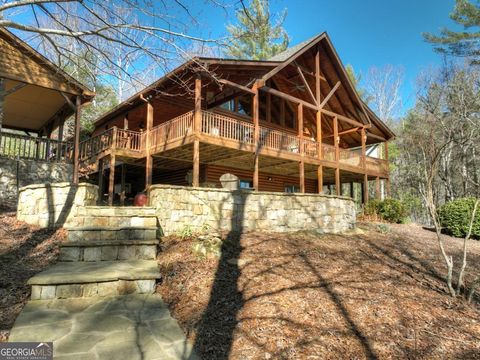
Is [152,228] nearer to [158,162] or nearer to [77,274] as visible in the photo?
[77,274]

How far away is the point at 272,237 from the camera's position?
24.1ft

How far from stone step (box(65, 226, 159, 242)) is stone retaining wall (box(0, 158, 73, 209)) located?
6224mm

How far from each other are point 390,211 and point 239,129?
8.61m

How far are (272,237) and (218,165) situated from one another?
8.40 metres

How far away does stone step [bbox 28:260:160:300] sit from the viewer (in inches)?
159

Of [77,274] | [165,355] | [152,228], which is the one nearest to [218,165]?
[152,228]

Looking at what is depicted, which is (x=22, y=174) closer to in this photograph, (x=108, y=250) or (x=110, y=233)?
(x=110, y=233)

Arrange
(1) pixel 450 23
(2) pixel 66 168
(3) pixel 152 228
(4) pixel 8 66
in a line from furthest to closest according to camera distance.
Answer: (1) pixel 450 23 → (2) pixel 66 168 → (4) pixel 8 66 → (3) pixel 152 228

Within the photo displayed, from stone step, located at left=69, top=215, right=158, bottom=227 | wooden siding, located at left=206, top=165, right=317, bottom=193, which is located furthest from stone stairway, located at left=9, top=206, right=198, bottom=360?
wooden siding, located at left=206, top=165, right=317, bottom=193

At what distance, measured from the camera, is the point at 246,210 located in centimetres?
794

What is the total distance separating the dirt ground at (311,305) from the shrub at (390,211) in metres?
8.78

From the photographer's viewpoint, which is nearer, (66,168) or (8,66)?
(8,66)

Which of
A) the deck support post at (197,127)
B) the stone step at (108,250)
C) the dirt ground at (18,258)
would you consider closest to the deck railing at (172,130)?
the deck support post at (197,127)

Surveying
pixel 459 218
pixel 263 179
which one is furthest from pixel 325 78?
pixel 459 218
